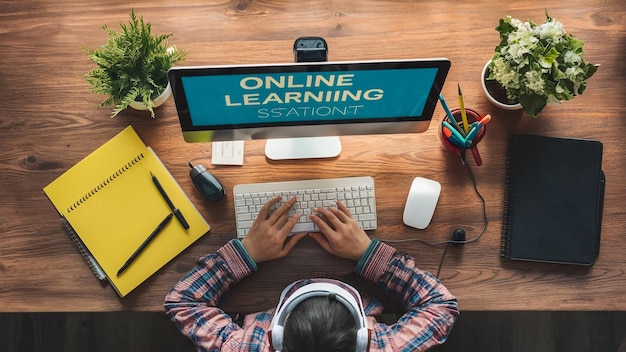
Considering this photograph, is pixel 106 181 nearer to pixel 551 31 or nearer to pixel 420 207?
pixel 420 207

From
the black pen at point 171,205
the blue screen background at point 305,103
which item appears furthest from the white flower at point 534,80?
the black pen at point 171,205

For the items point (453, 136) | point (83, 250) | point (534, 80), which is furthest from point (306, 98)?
point (83, 250)

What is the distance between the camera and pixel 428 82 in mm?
957

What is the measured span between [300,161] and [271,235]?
192mm

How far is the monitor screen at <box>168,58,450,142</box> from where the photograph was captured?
911mm

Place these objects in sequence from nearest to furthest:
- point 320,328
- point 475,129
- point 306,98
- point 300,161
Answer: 1. point 320,328
2. point 306,98
3. point 475,129
4. point 300,161

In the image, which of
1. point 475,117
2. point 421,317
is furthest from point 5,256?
point 475,117

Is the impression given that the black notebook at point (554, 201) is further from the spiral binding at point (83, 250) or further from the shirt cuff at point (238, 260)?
the spiral binding at point (83, 250)

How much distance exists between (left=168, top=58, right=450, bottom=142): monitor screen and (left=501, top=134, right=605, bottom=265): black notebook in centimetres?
28

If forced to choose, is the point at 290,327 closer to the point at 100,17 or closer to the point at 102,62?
the point at 102,62

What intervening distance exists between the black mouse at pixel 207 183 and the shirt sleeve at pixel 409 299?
35 centimetres

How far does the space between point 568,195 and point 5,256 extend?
1281 mm

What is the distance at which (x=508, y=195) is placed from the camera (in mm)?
1160

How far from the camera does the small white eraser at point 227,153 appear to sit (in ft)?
3.88
